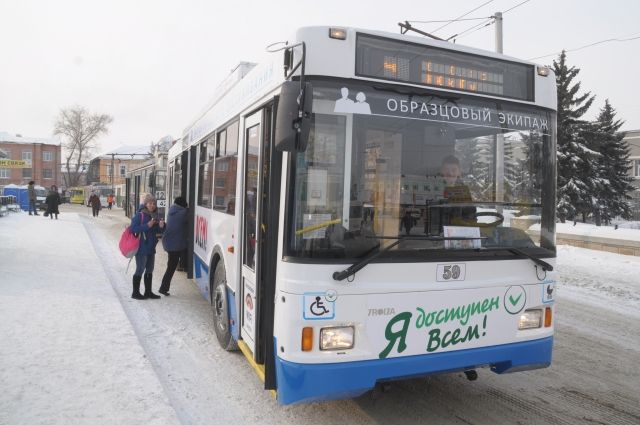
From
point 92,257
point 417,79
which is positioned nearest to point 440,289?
point 417,79

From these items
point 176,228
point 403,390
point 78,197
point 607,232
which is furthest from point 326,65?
point 78,197

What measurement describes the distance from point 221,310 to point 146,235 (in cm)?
293

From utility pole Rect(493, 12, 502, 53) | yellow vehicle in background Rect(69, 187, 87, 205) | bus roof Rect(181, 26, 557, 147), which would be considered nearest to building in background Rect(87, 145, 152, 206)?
yellow vehicle in background Rect(69, 187, 87, 205)

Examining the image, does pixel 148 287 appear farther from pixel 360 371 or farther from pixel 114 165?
pixel 114 165

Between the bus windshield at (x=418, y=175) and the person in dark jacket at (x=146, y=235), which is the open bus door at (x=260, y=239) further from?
the person in dark jacket at (x=146, y=235)

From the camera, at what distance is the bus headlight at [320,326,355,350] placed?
11.0 feet

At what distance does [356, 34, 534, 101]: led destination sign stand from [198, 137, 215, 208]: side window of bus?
3.16 m

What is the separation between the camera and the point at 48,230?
57.2 feet

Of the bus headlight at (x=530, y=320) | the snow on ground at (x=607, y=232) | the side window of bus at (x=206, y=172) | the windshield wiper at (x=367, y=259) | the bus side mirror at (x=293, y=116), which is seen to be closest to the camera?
the bus side mirror at (x=293, y=116)

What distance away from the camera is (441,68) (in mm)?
3734

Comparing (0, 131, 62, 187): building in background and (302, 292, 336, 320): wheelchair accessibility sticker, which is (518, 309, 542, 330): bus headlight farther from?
(0, 131, 62, 187): building in background

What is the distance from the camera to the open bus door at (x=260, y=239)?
141 inches

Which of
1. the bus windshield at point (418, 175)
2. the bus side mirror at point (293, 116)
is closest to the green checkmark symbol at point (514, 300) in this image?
the bus windshield at point (418, 175)

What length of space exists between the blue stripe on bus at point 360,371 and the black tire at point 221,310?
6.10 ft
